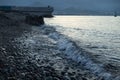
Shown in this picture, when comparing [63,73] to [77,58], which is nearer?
[63,73]

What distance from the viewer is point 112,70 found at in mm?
11383

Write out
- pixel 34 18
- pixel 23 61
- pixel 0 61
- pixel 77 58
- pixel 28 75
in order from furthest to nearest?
pixel 34 18 < pixel 77 58 < pixel 23 61 < pixel 0 61 < pixel 28 75

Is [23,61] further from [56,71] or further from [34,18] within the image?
[34,18]

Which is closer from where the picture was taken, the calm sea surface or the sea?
the sea

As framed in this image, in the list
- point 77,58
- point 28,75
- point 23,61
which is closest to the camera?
point 28,75

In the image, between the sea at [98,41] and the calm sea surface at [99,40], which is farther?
the calm sea surface at [99,40]

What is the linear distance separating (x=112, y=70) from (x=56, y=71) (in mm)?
2958

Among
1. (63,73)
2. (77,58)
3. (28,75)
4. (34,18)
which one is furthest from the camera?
(34,18)

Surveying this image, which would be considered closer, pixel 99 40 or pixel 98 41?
pixel 98 41

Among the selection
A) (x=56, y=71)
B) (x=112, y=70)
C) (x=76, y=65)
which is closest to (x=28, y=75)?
(x=56, y=71)

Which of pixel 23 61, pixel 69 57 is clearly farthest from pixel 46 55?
pixel 23 61

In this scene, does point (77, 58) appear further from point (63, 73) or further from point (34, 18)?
point (34, 18)

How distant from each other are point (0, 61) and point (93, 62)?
534 centimetres

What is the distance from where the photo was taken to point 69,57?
14.8 metres
